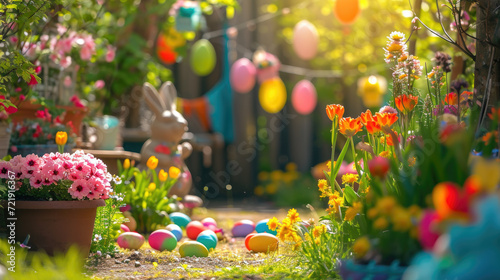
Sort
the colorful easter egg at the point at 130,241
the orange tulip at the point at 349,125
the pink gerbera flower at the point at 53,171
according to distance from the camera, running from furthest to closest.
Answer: the colorful easter egg at the point at 130,241
the pink gerbera flower at the point at 53,171
the orange tulip at the point at 349,125

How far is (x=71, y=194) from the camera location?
125 inches

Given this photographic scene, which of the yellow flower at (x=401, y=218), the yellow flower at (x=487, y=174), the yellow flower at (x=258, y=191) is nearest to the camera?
the yellow flower at (x=487, y=174)

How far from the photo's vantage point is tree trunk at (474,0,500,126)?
9.96ft

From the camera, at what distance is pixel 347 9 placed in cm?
679

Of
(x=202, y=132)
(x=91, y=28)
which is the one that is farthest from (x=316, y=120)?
(x=91, y=28)

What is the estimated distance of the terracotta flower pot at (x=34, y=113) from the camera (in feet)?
15.4

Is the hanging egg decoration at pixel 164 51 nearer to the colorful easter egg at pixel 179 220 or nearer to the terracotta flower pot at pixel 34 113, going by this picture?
the terracotta flower pot at pixel 34 113

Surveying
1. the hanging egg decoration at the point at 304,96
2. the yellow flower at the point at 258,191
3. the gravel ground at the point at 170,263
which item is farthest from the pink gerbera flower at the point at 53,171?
the yellow flower at the point at 258,191

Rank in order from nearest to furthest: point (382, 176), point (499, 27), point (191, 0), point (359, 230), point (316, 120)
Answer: point (382, 176), point (359, 230), point (499, 27), point (191, 0), point (316, 120)

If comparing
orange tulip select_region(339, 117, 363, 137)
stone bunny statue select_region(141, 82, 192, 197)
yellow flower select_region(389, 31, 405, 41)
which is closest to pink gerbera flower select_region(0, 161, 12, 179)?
orange tulip select_region(339, 117, 363, 137)

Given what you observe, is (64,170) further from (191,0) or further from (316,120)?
(316,120)

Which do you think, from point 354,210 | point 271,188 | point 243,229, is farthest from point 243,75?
point 354,210

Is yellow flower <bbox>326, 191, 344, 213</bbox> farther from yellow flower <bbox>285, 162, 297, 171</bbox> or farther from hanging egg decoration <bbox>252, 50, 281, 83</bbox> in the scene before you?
yellow flower <bbox>285, 162, 297, 171</bbox>

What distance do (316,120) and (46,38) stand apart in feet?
19.5
